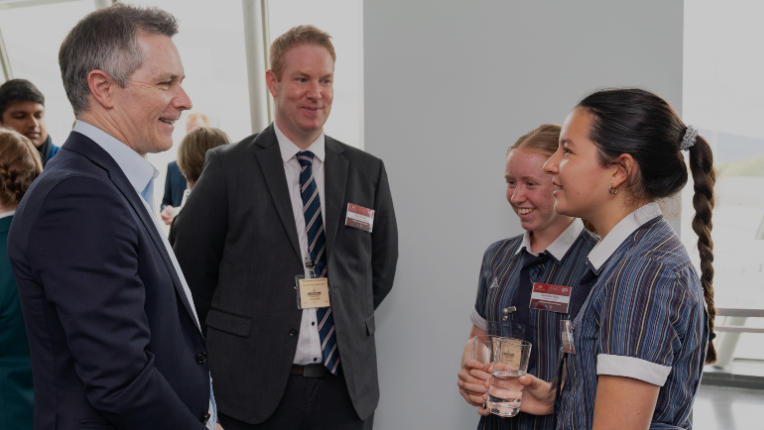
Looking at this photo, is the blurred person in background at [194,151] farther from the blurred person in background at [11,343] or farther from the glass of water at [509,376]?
the glass of water at [509,376]

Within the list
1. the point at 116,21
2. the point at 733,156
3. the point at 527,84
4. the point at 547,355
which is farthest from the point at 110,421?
the point at 733,156

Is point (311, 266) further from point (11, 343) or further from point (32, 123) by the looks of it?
point (32, 123)

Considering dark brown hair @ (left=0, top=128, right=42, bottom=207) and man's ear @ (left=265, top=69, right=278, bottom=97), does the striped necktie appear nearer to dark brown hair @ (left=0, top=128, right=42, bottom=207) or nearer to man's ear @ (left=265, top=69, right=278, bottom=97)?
man's ear @ (left=265, top=69, right=278, bottom=97)

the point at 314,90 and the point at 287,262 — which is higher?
the point at 314,90

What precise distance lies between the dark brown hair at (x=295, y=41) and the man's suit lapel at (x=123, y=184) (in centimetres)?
124

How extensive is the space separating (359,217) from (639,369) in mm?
1449

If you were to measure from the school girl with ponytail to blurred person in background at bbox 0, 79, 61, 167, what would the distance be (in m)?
3.47

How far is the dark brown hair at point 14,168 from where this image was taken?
204 centimetres

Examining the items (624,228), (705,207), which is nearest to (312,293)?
(624,228)

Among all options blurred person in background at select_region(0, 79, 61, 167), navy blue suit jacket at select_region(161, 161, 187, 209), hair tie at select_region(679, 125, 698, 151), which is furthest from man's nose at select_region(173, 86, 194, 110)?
navy blue suit jacket at select_region(161, 161, 187, 209)

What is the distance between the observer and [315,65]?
2.34m

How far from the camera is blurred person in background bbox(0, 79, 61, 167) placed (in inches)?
141

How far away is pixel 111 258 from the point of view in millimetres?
1127

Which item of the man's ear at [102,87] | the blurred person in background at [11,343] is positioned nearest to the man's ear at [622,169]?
the man's ear at [102,87]
